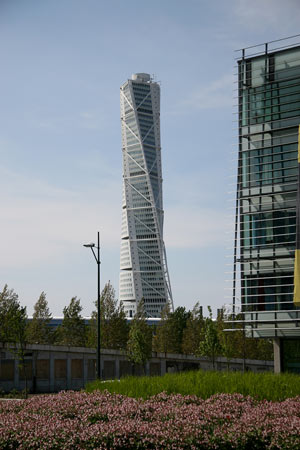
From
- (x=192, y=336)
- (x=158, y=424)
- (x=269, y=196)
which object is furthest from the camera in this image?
(x=192, y=336)

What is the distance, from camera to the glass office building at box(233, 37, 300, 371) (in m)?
45.0

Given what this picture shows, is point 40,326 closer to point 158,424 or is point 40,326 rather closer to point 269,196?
point 269,196

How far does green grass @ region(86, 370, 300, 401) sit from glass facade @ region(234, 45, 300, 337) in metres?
23.7

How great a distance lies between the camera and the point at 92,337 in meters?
78.4

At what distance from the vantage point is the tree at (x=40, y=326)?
8188cm

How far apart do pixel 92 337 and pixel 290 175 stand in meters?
41.5

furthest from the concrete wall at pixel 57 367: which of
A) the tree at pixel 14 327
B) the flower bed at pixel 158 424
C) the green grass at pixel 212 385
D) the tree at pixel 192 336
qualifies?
the flower bed at pixel 158 424

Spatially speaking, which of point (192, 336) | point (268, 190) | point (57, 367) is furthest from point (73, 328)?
point (268, 190)

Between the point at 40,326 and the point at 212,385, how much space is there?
6699 centimetres

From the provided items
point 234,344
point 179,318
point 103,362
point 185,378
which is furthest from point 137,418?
point 179,318

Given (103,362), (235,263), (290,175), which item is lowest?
(103,362)

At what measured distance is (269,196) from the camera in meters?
46.4

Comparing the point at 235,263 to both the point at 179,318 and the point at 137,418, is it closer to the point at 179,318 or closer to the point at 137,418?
the point at 137,418

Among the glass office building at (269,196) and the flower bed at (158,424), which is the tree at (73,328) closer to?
the glass office building at (269,196)
